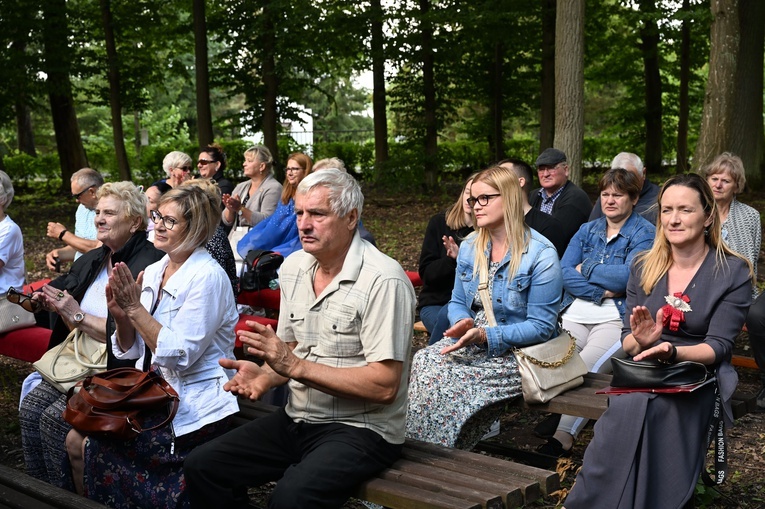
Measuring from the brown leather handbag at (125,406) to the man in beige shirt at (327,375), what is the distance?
385 mm

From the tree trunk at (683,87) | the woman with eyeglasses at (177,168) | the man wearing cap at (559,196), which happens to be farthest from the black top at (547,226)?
the tree trunk at (683,87)

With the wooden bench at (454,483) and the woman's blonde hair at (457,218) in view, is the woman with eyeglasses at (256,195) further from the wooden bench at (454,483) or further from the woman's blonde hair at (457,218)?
the wooden bench at (454,483)

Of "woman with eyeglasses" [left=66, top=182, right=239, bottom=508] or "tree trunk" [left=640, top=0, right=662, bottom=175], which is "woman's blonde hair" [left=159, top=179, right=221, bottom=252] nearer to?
"woman with eyeglasses" [left=66, top=182, right=239, bottom=508]

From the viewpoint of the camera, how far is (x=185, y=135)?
40.4m

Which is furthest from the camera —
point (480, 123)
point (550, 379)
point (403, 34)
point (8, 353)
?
point (480, 123)

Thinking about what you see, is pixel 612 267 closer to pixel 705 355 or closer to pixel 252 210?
pixel 705 355

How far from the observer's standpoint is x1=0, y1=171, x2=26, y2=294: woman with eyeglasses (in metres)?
6.37

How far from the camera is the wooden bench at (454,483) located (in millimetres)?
3326

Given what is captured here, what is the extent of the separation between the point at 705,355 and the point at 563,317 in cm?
191

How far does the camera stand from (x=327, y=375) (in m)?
3.48

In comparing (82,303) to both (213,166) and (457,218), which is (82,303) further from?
(213,166)

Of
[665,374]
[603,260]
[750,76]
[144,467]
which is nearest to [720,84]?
[750,76]

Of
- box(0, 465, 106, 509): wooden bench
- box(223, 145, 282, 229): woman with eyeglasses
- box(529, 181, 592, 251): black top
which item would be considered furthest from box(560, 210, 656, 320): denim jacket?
box(223, 145, 282, 229): woman with eyeglasses

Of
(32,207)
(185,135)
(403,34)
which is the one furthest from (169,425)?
(185,135)
